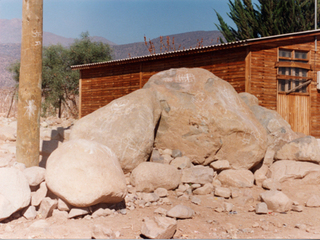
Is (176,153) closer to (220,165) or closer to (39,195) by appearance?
(220,165)

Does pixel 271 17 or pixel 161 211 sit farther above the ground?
pixel 271 17

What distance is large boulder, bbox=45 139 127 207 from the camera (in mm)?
4188

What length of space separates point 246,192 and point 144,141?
2.18m

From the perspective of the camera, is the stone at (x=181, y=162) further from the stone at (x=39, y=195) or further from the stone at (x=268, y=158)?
the stone at (x=39, y=195)

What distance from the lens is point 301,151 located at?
7.45 meters

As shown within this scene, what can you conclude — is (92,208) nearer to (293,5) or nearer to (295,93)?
(295,93)

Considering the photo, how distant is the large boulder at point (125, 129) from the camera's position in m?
5.90

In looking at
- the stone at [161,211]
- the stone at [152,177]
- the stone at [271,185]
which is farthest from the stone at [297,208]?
the stone at [161,211]

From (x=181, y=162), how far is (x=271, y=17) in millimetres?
18856

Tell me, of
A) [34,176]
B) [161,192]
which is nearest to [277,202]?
[161,192]

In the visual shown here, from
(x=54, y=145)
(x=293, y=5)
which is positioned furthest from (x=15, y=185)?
(x=293, y=5)

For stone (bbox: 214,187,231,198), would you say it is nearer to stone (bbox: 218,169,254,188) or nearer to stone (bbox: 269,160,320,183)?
stone (bbox: 218,169,254,188)

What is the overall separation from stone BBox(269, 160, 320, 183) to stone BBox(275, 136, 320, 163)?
0.65 ft

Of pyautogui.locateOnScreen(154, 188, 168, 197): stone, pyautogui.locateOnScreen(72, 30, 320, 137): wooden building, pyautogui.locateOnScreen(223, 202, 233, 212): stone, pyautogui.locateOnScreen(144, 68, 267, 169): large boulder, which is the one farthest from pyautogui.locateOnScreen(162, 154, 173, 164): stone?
pyautogui.locateOnScreen(72, 30, 320, 137): wooden building
